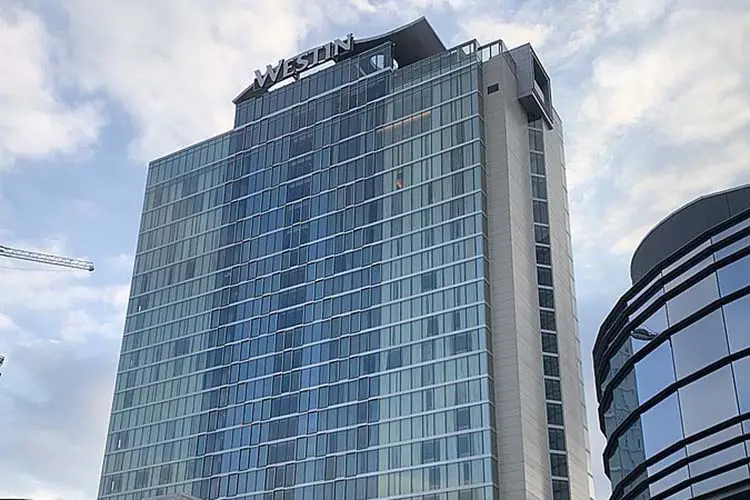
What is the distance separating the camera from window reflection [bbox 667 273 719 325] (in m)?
40.6

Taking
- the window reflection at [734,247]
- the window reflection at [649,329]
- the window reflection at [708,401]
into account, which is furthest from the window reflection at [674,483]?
the window reflection at [734,247]

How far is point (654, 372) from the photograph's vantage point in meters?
43.3

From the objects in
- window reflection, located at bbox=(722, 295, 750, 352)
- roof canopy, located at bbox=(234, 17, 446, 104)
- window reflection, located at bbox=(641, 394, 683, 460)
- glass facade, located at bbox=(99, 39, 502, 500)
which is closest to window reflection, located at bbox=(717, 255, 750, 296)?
window reflection, located at bbox=(722, 295, 750, 352)

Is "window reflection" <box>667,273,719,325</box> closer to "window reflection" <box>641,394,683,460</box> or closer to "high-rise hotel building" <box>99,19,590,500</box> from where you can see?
"window reflection" <box>641,394,683,460</box>

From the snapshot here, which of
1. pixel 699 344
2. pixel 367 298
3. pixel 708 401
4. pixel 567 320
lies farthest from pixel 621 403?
pixel 567 320

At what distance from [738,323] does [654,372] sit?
5.96m

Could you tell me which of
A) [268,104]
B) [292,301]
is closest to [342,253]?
[292,301]

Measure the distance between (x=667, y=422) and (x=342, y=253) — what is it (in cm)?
6387

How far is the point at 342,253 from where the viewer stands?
102 metres

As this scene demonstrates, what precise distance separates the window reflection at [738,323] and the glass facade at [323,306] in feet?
147

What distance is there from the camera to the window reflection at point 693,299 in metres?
40.6

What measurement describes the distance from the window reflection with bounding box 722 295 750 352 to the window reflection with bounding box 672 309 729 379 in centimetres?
36

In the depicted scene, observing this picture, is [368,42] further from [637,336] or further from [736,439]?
[736,439]

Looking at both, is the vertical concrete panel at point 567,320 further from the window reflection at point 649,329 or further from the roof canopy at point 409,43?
the window reflection at point 649,329
